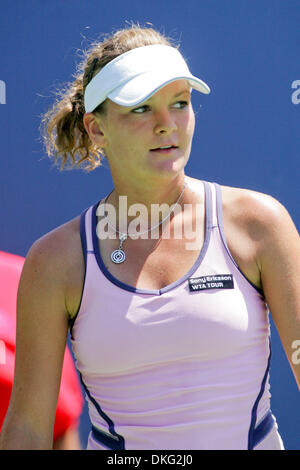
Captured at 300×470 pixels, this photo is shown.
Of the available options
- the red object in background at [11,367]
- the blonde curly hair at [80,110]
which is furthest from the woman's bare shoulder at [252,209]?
the red object in background at [11,367]

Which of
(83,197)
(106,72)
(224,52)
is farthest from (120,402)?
(224,52)

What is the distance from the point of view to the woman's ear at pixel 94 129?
1.70m

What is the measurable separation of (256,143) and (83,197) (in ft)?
2.04

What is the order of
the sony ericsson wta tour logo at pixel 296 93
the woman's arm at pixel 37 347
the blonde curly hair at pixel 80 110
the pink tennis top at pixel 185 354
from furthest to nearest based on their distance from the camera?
the sony ericsson wta tour logo at pixel 296 93 < the blonde curly hair at pixel 80 110 < the woman's arm at pixel 37 347 < the pink tennis top at pixel 185 354

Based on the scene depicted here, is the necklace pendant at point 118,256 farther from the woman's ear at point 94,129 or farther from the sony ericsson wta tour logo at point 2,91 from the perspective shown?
the sony ericsson wta tour logo at point 2,91

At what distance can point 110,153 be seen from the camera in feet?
5.55

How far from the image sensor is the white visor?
1536 millimetres

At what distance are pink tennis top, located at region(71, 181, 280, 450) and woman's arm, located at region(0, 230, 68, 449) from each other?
61 millimetres

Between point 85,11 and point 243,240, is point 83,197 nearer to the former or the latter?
point 85,11

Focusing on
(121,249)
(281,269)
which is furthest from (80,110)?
(281,269)

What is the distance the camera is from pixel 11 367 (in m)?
2.03

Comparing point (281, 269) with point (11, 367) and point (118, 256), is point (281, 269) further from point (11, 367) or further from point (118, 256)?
point (11, 367)

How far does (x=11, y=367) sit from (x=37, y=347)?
1.58 feet

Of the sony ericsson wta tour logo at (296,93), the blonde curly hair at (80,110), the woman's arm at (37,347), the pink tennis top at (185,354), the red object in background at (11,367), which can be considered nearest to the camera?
the pink tennis top at (185,354)
